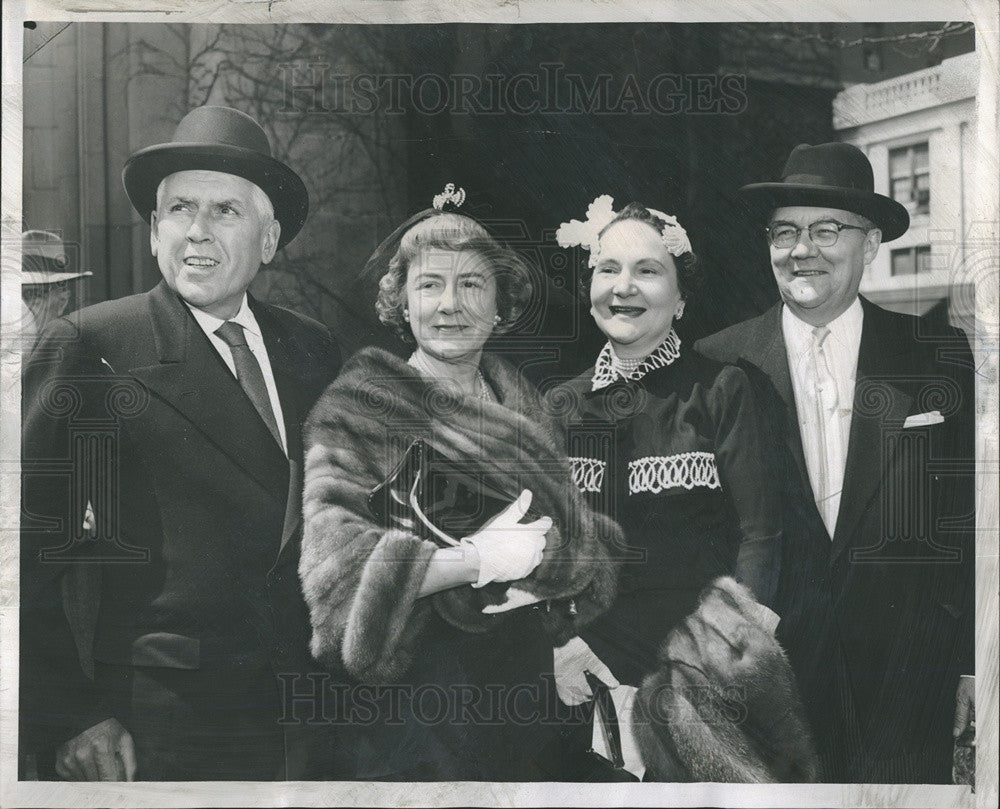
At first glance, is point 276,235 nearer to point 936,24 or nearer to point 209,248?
point 209,248

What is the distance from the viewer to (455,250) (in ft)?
11.3

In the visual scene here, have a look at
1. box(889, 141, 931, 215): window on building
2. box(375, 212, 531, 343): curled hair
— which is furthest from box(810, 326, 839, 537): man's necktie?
box(375, 212, 531, 343): curled hair

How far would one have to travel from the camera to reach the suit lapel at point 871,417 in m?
3.46

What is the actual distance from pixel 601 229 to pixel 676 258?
28 centimetres

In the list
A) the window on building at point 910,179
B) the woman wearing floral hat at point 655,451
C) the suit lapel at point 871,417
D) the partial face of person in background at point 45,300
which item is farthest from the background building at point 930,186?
the partial face of person in background at point 45,300

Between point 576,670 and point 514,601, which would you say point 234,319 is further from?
point 576,670

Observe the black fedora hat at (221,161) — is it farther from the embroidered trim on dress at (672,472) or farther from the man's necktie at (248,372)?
the embroidered trim on dress at (672,472)

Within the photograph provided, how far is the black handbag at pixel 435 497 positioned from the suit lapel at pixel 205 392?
38cm

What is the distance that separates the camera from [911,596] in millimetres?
3463

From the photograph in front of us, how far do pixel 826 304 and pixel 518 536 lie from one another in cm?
136

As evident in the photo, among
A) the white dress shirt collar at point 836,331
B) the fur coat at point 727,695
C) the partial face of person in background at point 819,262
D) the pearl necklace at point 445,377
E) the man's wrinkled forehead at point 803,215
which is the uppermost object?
the man's wrinkled forehead at point 803,215

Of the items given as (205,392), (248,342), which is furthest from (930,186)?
(205,392)

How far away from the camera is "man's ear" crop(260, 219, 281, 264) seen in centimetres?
347

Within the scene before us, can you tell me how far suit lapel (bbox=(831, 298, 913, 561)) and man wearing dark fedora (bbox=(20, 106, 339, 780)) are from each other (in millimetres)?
1839
